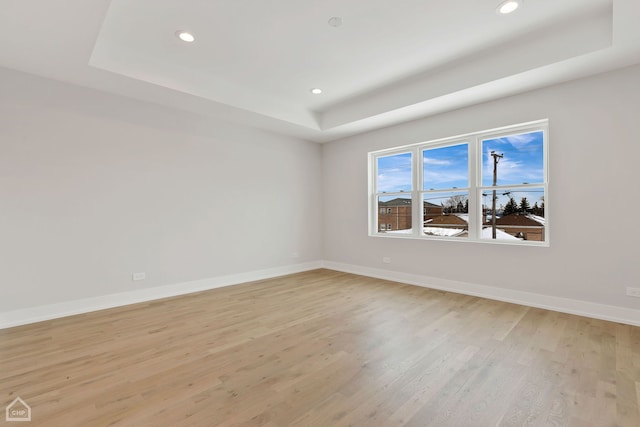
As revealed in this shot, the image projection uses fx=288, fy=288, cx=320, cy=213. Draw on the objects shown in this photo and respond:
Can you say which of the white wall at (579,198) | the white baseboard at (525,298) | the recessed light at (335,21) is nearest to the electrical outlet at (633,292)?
the white wall at (579,198)

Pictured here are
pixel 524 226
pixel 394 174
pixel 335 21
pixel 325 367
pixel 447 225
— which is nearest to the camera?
pixel 325 367

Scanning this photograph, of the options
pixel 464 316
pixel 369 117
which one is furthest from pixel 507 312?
pixel 369 117

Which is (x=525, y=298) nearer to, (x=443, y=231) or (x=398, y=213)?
(x=443, y=231)

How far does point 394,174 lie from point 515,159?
1.94 meters

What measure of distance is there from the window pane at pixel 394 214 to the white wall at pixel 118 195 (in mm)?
2041

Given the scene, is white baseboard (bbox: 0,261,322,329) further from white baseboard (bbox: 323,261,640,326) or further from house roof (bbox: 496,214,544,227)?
house roof (bbox: 496,214,544,227)

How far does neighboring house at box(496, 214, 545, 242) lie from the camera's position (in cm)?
376

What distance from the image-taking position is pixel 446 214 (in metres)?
4.74

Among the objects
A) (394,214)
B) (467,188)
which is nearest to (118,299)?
(394,214)

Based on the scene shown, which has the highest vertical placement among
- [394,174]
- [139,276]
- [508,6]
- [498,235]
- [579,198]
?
[508,6]

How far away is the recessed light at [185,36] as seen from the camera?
2951 millimetres

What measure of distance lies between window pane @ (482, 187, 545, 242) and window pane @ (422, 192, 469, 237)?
0.29m

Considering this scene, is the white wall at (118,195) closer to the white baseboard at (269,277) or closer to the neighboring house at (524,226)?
the white baseboard at (269,277)

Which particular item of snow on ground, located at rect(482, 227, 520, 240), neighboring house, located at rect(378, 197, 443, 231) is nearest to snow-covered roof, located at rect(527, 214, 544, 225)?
snow on ground, located at rect(482, 227, 520, 240)
